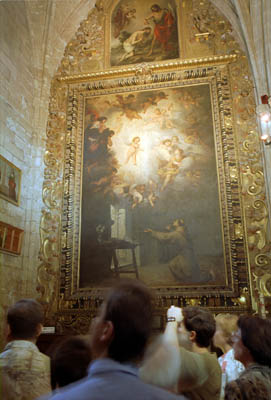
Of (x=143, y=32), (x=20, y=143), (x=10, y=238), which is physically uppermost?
(x=143, y=32)

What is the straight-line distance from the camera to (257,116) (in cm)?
833

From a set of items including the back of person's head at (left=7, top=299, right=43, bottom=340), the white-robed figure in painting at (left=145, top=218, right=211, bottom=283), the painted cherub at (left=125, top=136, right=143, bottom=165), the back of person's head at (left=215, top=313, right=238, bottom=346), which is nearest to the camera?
the back of person's head at (left=7, top=299, right=43, bottom=340)

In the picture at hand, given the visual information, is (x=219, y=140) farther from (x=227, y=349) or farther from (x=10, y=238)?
(x=227, y=349)

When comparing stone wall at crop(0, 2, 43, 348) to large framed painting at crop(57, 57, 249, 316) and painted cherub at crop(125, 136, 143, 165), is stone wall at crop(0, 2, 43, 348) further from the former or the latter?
painted cherub at crop(125, 136, 143, 165)

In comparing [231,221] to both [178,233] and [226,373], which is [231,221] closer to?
[178,233]

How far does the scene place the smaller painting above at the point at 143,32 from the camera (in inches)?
376

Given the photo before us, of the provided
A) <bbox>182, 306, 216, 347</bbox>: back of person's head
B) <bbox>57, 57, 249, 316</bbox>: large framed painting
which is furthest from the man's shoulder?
<bbox>57, 57, 249, 316</bbox>: large framed painting

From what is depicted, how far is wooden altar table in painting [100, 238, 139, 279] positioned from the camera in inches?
314

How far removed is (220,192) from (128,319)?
23.4 feet

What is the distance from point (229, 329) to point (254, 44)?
23.6 ft

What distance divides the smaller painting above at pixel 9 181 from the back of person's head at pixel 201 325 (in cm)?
595

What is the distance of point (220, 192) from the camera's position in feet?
26.6

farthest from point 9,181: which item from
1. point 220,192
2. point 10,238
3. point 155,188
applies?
point 220,192

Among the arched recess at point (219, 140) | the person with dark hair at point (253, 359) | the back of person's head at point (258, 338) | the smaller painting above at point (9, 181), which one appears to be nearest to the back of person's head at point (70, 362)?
the person with dark hair at point (253, 359)
